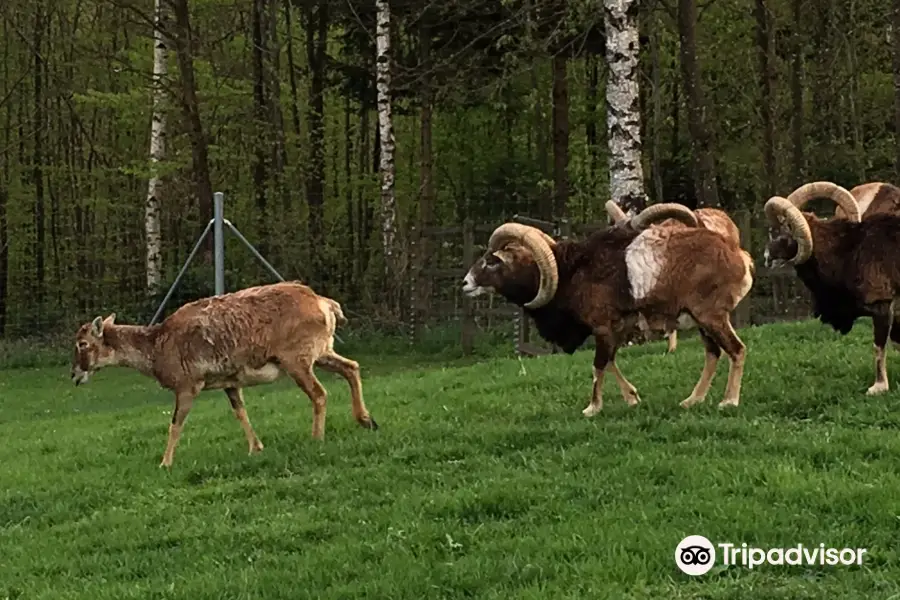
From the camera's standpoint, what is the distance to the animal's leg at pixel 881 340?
376 inches

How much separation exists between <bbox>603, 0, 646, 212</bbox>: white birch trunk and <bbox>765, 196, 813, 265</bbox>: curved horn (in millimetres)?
5169

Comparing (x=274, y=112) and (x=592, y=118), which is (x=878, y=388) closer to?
(x=274, y=112)

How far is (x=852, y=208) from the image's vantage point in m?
10.6

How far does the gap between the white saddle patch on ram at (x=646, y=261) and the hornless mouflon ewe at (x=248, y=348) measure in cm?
280

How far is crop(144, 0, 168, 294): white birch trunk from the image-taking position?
84.9ft

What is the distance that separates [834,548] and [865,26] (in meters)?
23.2

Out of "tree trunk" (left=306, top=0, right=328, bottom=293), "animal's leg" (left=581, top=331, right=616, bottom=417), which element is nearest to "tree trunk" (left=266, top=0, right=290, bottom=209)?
"tree trunk" (left=306, top=0, right=328, bottom=293)

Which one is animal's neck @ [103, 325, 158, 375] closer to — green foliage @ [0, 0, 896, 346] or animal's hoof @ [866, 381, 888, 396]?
animal's hoof @ [866, 381, 888, 396]

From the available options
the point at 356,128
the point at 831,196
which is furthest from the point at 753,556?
the point at 356,128

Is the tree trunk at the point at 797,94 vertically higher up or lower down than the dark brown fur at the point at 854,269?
higher up

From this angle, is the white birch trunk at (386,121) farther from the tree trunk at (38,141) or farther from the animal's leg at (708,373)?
the tree trunk at (38,141)

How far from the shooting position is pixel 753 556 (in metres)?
5.87

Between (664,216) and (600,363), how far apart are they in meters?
1.54

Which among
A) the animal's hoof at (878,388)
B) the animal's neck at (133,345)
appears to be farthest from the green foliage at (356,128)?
the animal's hoof at (878,388)
